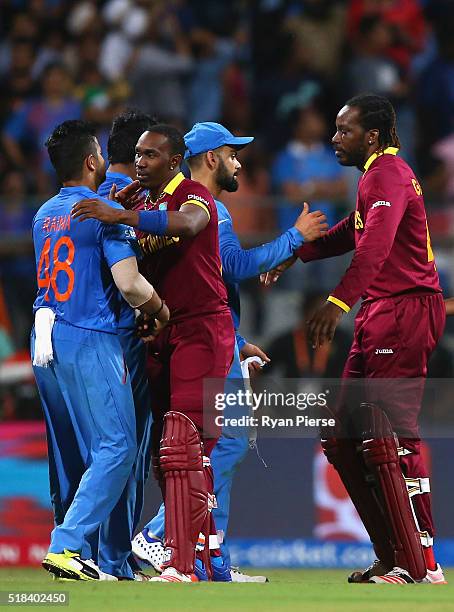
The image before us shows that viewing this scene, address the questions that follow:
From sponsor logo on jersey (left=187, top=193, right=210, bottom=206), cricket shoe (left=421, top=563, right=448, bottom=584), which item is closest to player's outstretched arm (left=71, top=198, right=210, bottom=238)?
sponsor logo on jersey (left=187, top=193, right=210, bottom=206)

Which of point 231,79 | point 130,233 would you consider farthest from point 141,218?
point 231,79

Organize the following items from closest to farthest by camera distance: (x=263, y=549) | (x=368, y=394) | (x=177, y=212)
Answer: (x=177, y=212) → (x=368, y=394) → (x=263, y=549)

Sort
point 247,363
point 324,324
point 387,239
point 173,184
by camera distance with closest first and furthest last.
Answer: point 324,324 < point 387,239 < point 173,184 < point 247,363

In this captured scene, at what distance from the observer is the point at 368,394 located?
6906mm

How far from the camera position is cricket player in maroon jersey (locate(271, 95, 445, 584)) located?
666 cm

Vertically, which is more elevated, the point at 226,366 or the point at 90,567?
the point at 226,366

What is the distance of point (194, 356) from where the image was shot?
668cm

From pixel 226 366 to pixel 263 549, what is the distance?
3.75 metres

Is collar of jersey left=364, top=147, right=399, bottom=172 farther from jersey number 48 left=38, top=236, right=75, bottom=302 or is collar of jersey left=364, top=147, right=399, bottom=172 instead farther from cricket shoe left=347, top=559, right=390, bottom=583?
cricket shoe left=347, top=559, right=390, bottom=583

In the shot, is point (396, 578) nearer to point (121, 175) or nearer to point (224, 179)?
point (224, 179)

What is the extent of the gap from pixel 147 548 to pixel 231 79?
6918 millimetres

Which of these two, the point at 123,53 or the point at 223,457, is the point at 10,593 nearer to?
the point at 223,457

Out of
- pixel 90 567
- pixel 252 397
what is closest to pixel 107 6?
pixel 252 397

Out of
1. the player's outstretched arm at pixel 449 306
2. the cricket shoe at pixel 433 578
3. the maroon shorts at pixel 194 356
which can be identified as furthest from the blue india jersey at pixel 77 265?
the cricket shoe at pixel 433 578
